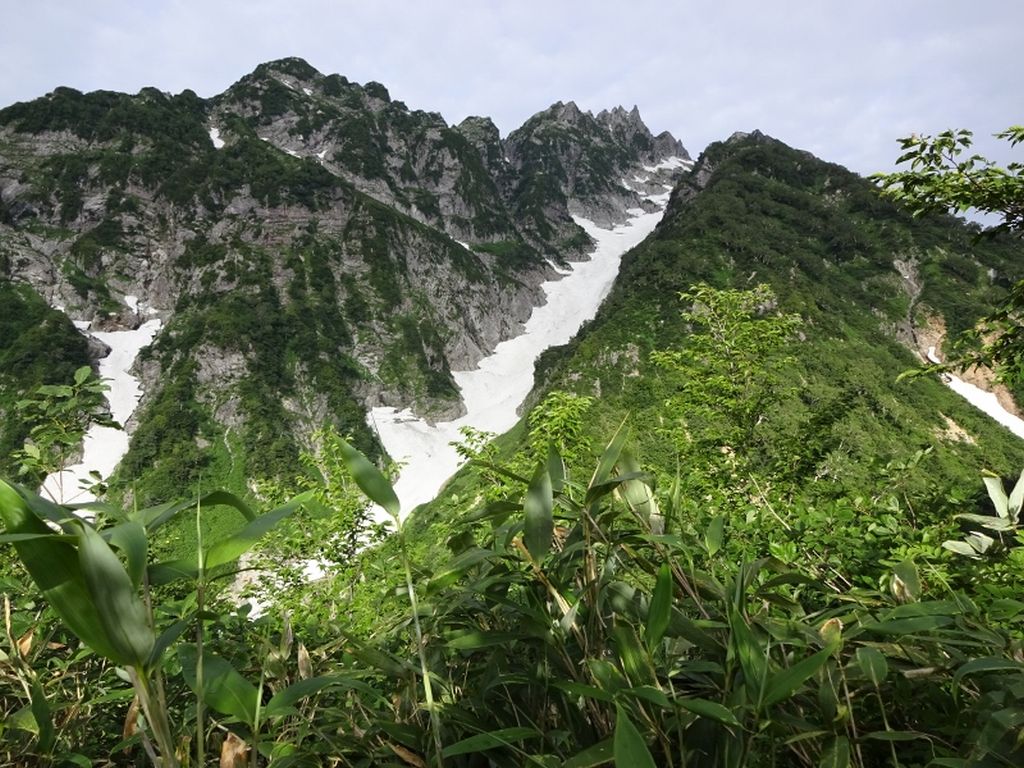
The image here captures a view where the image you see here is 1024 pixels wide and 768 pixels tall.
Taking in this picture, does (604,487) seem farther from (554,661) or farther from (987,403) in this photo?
(987,403)

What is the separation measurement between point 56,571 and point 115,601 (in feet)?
0.21

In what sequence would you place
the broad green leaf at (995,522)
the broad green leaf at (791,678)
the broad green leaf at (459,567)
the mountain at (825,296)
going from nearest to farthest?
the broad green leaf at (791,678) < the broad green leaf at (459,567) < the broad green leaf at (995,522) < the mountain at (825,296)

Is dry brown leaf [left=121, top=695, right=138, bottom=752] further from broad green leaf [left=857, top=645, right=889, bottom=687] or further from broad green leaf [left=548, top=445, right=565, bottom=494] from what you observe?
broad green leaf [left=857, top=645, right=889, bottom=687]

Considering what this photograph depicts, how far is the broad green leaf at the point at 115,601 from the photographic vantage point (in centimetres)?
52

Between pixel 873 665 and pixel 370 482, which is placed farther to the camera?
pixel 370 482

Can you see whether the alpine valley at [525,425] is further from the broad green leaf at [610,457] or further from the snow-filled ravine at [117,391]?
the snow-filled ravine at [117,391]

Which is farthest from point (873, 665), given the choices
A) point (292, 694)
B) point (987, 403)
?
point (987, 403)

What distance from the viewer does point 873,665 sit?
820 millimetres

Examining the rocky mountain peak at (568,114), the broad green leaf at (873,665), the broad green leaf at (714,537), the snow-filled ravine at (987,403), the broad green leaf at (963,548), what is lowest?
the snow-filled ravine at (987,403)

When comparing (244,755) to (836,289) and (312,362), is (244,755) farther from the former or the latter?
(836,289)

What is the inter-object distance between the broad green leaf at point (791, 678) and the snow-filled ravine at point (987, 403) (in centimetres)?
8932

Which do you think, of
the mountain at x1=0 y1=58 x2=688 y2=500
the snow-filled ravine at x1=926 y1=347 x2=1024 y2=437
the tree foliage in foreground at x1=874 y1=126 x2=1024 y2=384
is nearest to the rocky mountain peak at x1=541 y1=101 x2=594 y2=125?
the mountain at x1=0 y1=58 x2=688 y2=500

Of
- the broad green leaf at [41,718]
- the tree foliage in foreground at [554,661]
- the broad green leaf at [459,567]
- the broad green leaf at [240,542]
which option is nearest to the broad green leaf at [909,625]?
the tree foliage in foreground at [554,661]

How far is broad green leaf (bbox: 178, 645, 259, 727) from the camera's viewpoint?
2.53 ft
